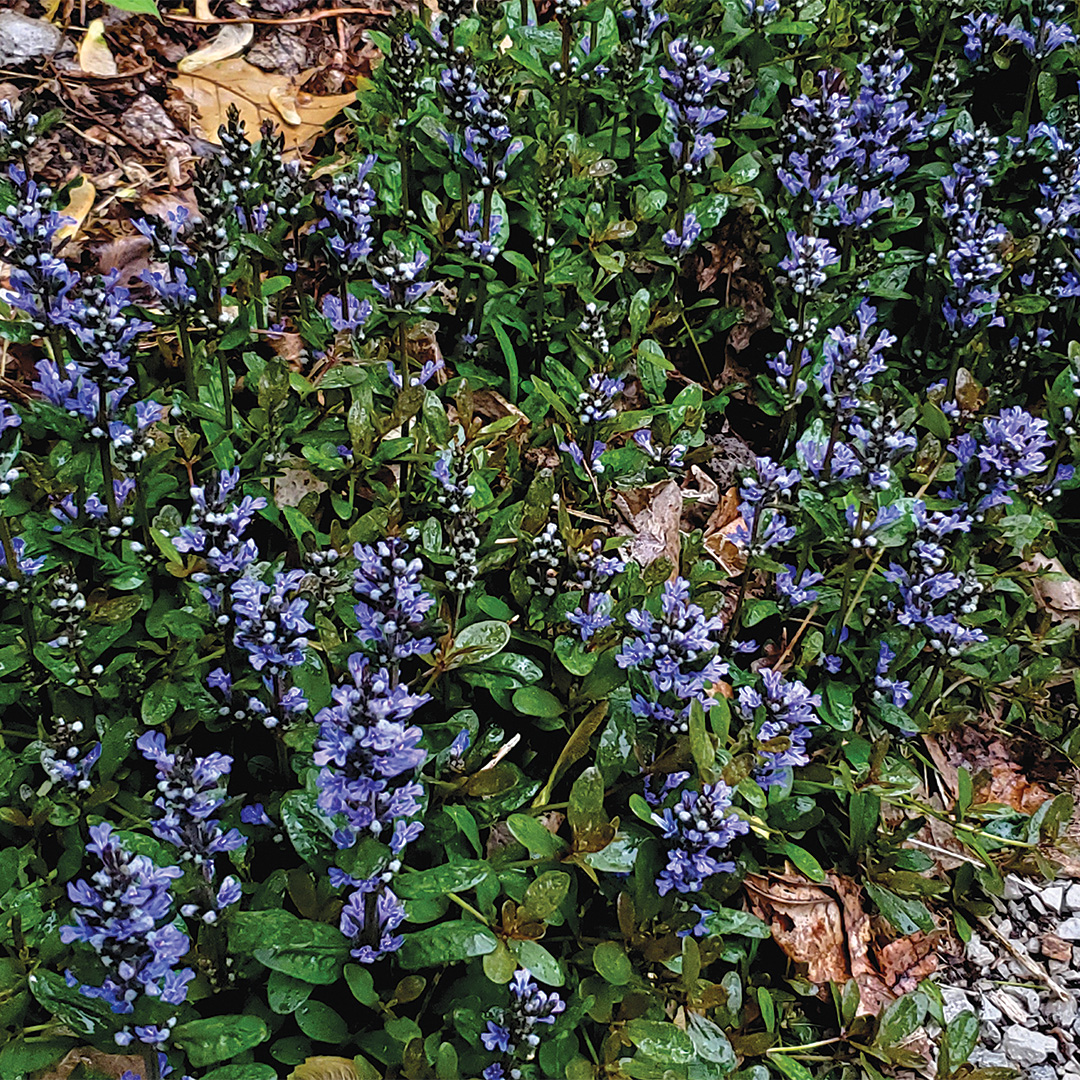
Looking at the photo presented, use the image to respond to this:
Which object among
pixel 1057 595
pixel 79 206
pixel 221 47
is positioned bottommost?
pixel 79 206

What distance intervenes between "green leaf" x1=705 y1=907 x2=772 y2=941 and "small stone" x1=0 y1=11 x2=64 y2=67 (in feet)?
14.6

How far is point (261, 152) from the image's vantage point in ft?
12.4

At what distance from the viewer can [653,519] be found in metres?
3.81

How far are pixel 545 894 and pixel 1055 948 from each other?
6.48ft

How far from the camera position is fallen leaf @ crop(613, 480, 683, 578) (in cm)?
371

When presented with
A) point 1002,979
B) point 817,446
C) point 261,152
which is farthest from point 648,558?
point 261,152

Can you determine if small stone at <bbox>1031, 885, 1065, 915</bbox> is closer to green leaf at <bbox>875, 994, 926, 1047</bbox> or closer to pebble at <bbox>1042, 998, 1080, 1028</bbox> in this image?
pebble at <bbox>1042, 998, 1080, 1028</bbox>

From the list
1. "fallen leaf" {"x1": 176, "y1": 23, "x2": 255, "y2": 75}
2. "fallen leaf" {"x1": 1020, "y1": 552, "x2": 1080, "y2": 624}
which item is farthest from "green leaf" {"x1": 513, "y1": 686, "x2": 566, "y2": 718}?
"fallen leaf" {"x1": 176, "y1": 23, "x2": 255, "y2": 75}

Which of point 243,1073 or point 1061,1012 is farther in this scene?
point 1061,1012

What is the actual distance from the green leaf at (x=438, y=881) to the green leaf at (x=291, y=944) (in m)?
0.19

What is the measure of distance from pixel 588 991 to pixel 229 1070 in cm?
91

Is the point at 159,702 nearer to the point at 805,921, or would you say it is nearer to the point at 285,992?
the point at 285,992

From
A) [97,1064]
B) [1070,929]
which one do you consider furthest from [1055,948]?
[97,1064]

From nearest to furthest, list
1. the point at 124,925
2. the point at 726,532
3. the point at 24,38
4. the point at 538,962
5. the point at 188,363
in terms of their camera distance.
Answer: the point at 124,925, the point at 538,962, the point at 188,363, the point at 726,532, the point at 24,38
